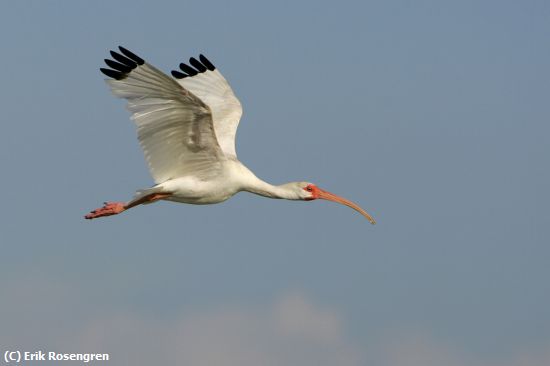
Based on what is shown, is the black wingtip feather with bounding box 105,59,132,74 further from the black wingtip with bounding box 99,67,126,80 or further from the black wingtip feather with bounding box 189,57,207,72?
the black wingtip feather with bounding box 189,57,207,72

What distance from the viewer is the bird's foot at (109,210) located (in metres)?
21.5

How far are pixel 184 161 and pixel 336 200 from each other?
4.06 m

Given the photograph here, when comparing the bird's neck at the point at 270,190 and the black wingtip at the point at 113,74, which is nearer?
the black wingtip at the point at 113,74

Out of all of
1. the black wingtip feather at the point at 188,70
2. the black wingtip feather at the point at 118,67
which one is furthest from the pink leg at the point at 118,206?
the black wingtip feather at the point at 188,70

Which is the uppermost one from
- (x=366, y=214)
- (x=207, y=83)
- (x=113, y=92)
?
(x=207, y=83)

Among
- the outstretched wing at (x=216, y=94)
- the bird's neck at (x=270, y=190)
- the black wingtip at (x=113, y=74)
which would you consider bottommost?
the bird's neck at (x=270, y=190)

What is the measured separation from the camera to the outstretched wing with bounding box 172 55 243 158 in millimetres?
23609

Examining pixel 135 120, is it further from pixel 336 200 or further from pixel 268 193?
pixel 336 200

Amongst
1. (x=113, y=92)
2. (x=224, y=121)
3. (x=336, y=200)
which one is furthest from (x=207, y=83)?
(x=113, y=92)

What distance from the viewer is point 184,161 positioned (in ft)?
68.4

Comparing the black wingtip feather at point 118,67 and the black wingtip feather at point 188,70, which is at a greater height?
the black wingtip feather at point 188,70

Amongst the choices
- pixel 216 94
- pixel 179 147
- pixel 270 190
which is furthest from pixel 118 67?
pixel 216 94

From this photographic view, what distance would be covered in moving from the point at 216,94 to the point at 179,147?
5075 mm

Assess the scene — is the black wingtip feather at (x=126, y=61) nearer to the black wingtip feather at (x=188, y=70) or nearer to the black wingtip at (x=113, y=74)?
the black wingtip at (x=113, y=74)
